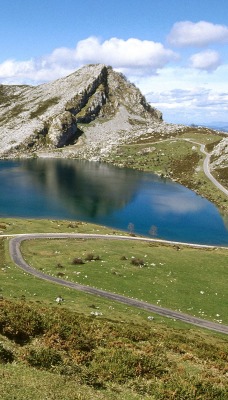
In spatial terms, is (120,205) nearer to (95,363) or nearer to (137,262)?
(137,262)

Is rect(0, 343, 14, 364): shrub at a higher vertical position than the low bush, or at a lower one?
higher

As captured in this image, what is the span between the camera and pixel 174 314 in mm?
52500

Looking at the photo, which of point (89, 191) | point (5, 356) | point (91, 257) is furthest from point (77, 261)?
point (89, 191)

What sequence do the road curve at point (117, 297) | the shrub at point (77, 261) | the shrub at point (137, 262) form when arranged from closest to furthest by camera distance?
the road curve at point (117, 297) < the shrub at point (77, 261) < the shrub at point (137, 262)

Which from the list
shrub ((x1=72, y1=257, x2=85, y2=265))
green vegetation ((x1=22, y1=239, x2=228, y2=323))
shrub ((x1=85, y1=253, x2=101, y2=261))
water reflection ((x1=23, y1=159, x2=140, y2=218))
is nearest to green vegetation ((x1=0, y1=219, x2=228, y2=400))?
green vegetation ((x1=22, y1=239, x2=228, y2=323))

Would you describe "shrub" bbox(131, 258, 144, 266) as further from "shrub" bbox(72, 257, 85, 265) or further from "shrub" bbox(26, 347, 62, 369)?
"shrub" bbox(26, 347, 62, 369)

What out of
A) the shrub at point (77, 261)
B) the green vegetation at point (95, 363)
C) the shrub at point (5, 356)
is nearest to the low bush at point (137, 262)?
the shrub at point (77, 261)

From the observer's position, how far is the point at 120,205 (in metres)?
146

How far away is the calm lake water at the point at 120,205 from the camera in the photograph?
119m

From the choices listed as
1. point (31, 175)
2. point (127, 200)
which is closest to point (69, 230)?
point (127, 200)

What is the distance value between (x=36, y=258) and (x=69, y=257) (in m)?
6.47

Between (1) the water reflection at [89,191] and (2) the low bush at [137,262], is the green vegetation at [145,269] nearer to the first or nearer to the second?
(2) the low bush at [137,262]

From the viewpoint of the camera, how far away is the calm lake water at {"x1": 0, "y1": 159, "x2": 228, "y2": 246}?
119 meters

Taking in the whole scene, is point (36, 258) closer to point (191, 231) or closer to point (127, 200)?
point (191, 231)
